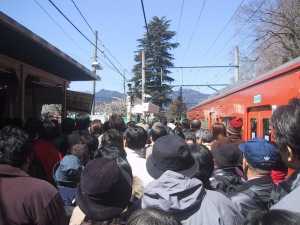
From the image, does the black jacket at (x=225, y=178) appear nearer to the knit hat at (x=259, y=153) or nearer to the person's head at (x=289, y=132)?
the knit hat at (x=259, y=153)

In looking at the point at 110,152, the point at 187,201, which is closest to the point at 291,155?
the point at 187,201

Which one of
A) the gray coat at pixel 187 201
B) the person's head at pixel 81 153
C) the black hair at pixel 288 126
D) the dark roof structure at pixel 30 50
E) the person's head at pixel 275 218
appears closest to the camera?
the person's head at pixel 275 218

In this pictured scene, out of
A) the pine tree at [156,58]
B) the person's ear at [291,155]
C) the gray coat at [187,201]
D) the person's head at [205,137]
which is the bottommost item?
the gray coat at [187,201]

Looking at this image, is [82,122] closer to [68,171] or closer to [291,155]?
[68,171]

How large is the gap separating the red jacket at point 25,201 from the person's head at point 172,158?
64 cm

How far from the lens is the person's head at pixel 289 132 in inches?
69.6

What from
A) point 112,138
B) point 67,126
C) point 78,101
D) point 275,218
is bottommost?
point 275,218

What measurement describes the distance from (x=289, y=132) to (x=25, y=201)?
1507 millimetres

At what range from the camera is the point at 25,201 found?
1.97 metres

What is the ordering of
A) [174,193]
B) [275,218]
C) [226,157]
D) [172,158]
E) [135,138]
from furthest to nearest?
1. [135,138]
2. [226,157]
3. [172,158]
4. [174,193]
5. [275,218]

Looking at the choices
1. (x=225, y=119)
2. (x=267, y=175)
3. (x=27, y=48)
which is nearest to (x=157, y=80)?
(x=225, y=119)

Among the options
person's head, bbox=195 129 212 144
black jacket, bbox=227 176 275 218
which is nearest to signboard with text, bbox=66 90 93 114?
person's head, bbox=195 129 212 144

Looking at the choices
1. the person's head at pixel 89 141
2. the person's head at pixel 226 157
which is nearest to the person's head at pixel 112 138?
the person's head at pixel 89 141

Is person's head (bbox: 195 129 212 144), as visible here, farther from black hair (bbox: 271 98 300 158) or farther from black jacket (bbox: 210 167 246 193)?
black hair (bbox: 271 98 300 158)
